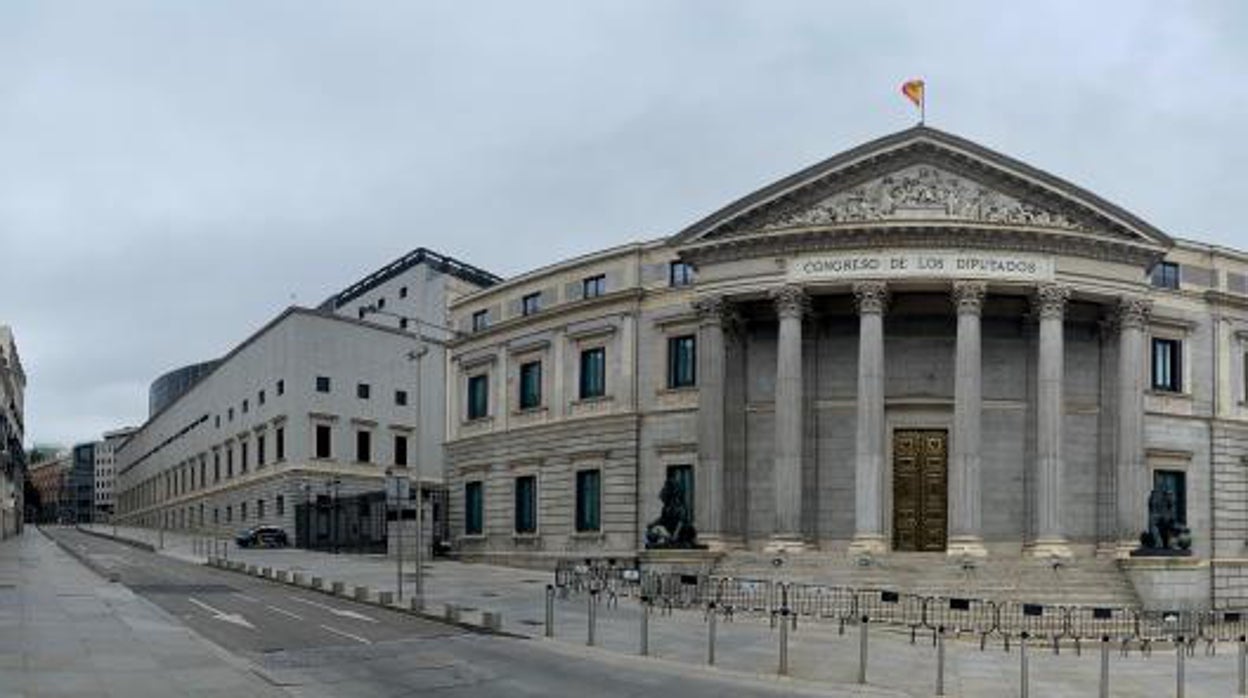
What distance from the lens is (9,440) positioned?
113188 millimetres

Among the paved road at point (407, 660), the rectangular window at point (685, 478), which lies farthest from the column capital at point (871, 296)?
the paved road at point (407, 660)

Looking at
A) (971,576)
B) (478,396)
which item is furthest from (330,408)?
(971,576)

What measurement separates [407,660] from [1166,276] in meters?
39.3

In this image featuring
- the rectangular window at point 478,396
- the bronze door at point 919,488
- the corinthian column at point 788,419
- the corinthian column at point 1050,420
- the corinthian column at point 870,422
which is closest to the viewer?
the corinthian column at point 870,422

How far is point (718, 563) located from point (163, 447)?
375ft

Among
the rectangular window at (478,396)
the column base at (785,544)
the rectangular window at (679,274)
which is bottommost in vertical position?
the column base at (785,544)

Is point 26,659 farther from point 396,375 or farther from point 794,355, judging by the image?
point 396,375

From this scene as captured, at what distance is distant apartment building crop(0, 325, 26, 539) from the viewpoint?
105m

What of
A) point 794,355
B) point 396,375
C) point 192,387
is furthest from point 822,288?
point 192,387

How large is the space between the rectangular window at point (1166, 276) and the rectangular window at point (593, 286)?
22.6 metres

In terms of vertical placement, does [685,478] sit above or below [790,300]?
below

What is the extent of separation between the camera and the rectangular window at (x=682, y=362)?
5444 centimetres

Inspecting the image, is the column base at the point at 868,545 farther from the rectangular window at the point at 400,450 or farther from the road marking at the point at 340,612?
the rectangular window at the point at 400,450

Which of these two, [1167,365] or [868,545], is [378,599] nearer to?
[868,545]
